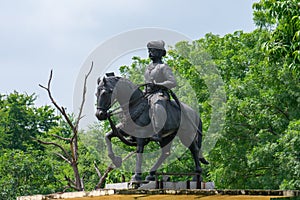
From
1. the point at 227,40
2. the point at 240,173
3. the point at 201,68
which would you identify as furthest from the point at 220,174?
the point at 227,40

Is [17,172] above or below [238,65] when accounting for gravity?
below

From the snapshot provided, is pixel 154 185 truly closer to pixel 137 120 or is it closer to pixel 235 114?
pixel 137 120

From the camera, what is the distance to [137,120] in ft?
37.0

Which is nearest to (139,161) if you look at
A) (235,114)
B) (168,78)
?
(168,78)

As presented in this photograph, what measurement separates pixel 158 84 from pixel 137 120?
27.0 inches

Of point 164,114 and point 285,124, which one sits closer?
point 164,114

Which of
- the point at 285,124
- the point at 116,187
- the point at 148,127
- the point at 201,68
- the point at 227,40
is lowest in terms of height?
the point at 116,187

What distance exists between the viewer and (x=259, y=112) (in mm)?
22078

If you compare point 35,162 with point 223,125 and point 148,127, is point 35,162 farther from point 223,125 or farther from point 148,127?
point 148,127

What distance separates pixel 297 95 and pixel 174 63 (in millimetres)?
6636

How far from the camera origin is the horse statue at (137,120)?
35.8ft

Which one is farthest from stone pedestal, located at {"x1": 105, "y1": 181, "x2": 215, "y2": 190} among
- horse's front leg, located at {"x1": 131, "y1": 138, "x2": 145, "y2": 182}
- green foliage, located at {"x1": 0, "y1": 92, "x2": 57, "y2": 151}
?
green foliage, located at {"x1": 0, "y1": 92, "x2": 57, "y2": 151}

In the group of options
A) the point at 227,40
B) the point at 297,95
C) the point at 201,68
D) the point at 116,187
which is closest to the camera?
the point at 116,187

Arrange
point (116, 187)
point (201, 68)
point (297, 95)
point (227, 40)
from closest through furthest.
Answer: point (116, 187)
point (297, 95)
point (201, 68)
point (227, 40)
